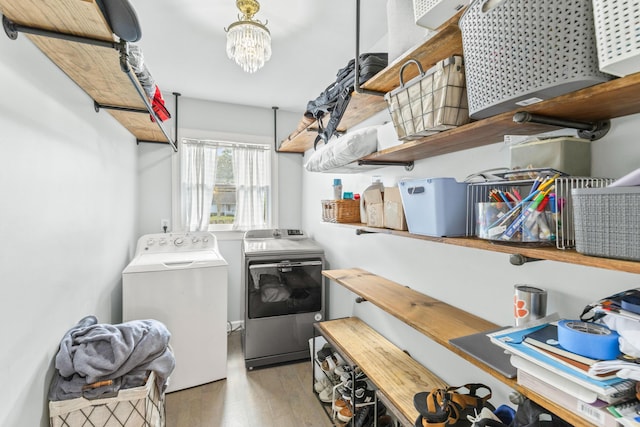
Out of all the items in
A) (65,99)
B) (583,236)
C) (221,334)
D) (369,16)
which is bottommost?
(221,334)

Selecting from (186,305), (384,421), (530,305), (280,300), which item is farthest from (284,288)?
(530,305)

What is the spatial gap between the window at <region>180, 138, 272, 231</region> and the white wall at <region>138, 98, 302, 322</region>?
114 mm

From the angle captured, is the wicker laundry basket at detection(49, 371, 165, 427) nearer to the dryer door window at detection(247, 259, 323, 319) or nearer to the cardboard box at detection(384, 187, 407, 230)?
the dryer door window at detection(247, 259, 323, 319)

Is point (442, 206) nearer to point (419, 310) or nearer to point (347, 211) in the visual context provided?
point (419, 310)

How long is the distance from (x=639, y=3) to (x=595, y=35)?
9 centimetres

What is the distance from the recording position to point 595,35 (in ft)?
1.94

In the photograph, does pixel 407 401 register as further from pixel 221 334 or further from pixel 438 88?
pixel 221 334

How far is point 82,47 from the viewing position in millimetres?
1202

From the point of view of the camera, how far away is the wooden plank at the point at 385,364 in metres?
1.36

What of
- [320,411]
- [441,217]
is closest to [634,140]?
[441,217]

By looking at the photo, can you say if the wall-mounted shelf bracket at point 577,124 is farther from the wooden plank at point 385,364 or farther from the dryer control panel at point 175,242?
the dryer control panel at point 175,242

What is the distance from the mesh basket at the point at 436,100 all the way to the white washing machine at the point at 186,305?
1.87 meters

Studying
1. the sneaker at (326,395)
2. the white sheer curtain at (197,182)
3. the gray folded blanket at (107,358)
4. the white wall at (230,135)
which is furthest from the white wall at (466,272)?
the white sheer curtain at (197,182)

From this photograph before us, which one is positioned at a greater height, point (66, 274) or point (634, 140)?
point (634, 140)
